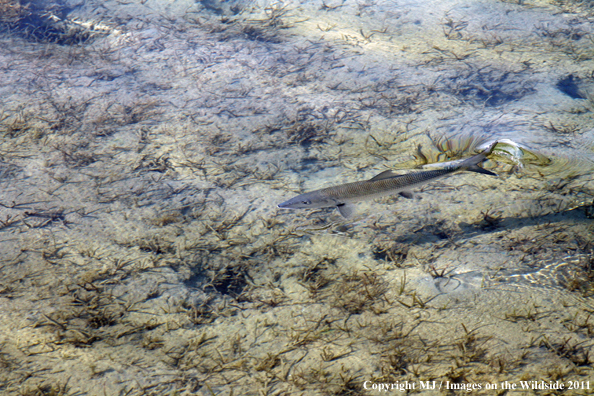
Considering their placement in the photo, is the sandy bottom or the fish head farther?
the fish head

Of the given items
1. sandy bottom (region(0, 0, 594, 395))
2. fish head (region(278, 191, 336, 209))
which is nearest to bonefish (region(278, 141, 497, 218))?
fish head (region(278, 191, 336, 209))

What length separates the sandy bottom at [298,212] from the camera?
319cm

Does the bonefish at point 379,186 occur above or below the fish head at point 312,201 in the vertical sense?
above

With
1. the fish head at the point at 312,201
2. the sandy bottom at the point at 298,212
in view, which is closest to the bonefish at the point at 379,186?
the fish head at the point at 312,201

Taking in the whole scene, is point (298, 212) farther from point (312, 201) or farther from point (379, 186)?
point (379, 186)

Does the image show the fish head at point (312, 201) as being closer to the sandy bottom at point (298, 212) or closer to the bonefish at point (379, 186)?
the bonefish at point (379, 186)

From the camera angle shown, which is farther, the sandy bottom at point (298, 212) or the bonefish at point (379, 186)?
the bonefish at point (379, 186)

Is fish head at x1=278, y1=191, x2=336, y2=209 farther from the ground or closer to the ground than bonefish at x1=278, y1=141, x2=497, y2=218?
closer to the ground

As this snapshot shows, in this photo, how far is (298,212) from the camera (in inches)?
189

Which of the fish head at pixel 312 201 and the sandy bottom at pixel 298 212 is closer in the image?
the sandy bottom at pixel 298 212

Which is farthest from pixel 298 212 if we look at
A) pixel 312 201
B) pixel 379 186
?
pixel 379 186

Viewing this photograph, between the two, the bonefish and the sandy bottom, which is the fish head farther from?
the sandy bottom

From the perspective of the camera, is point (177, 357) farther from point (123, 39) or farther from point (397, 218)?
point (123, 39)

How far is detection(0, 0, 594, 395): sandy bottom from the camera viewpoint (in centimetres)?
319
